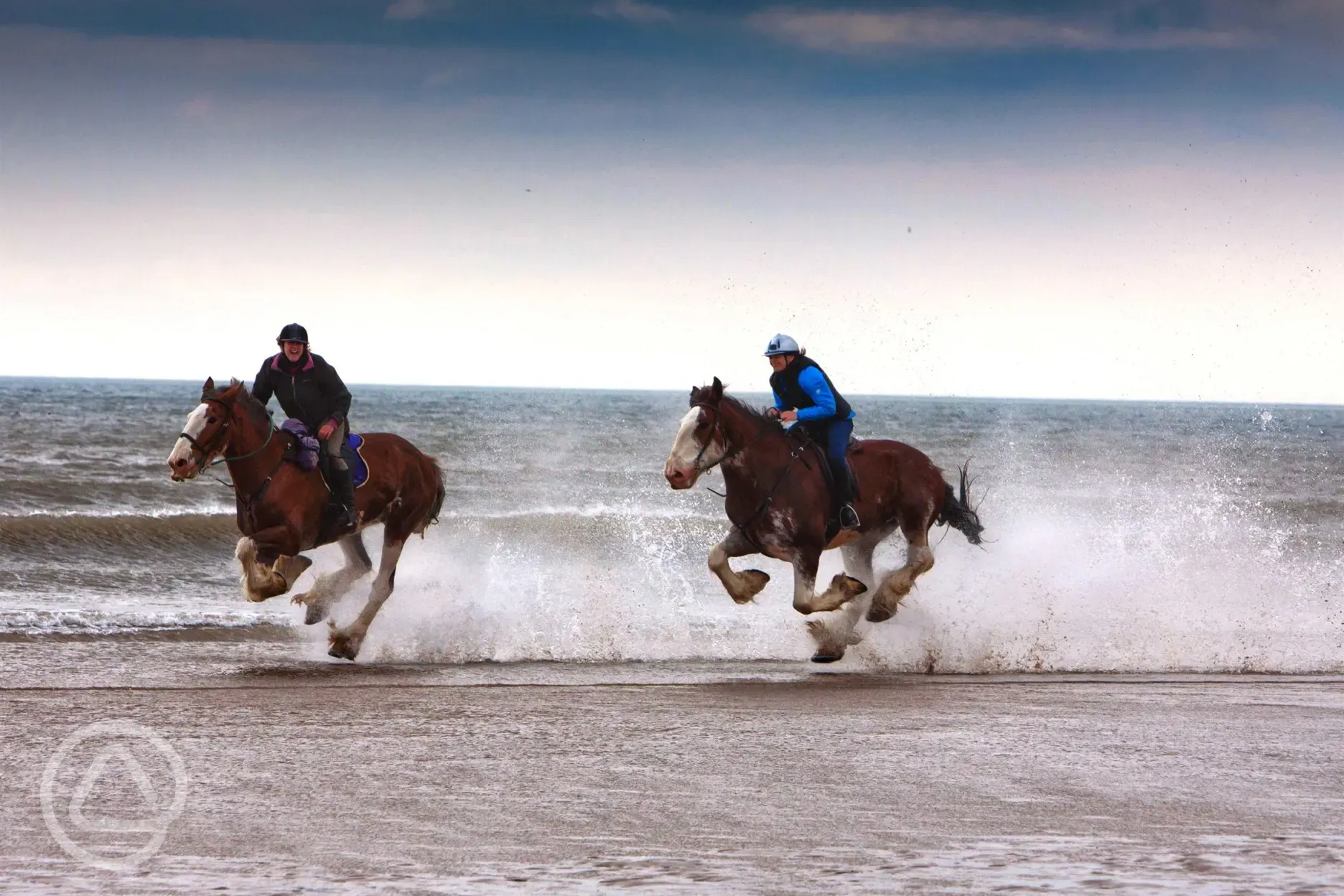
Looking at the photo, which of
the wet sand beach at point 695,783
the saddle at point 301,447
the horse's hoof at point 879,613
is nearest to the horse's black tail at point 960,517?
the horse's hoof at point 879,613

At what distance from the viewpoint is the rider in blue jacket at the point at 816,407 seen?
41.3 ft

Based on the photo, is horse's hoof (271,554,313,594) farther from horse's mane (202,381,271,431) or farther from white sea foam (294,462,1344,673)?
horse's mane (202,381,271,431)

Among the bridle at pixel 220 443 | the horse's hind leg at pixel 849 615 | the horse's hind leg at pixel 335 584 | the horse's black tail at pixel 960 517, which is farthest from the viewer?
the horse's black tail at pixel 960 517

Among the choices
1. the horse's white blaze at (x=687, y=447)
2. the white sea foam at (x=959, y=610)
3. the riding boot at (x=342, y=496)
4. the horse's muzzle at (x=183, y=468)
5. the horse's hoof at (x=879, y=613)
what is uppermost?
the horse's white blaze at (x=687, y=447)

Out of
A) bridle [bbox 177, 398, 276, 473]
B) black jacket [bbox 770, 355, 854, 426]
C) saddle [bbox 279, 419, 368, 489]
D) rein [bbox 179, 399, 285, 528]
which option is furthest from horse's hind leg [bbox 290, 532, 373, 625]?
black jacket [bbox 770, 355, 854, 426]

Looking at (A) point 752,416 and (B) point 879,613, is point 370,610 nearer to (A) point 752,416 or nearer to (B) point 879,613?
(A) point 752,416

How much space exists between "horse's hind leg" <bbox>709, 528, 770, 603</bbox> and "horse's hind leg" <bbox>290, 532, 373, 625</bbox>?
3.12 metres

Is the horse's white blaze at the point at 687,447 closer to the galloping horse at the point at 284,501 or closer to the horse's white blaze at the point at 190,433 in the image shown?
the galloping horse at the point at 284,501

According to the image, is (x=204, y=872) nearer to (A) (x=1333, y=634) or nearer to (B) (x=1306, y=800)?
(B) (x=1306, y=800)

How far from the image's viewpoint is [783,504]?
40.5ft

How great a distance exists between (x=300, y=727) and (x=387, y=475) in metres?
5.04

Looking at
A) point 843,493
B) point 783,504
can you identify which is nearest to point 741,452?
point 783,504

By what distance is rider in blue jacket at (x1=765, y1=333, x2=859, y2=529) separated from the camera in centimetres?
1260

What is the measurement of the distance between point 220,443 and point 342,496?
1224 mm
